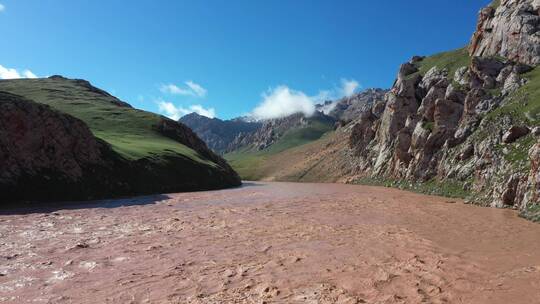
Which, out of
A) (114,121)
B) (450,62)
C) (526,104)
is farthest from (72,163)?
(450,62)

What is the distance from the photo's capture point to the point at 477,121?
5194 cm

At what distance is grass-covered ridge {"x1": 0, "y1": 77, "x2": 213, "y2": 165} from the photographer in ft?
227

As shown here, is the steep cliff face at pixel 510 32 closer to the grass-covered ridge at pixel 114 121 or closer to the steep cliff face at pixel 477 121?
the steep cliff face at pixel 477 121

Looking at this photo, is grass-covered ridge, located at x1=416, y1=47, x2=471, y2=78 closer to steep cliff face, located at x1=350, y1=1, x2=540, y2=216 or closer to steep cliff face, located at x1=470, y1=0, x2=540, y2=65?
steep cliff face, located at x1=350, y1=1, x2=540, y2=216

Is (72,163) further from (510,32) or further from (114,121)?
(510,32)

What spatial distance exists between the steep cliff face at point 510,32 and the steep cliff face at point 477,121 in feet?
0.52

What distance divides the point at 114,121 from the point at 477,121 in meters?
72.5

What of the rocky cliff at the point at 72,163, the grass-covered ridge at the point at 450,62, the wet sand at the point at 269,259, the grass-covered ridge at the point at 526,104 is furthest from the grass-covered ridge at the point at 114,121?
the grass-covered ridge at the point at 526,104

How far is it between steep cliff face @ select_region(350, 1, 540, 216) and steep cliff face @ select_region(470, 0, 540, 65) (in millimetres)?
159

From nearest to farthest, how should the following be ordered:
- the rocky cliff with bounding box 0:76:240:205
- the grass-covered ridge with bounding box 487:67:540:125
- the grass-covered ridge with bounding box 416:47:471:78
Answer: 1. the rocky cliff with bounding box 0:76:240:205
2. the grass-covered ridge with bounding box 487:67:540:125
3. the grass-covered ridge with bounding box 416:47:471:78

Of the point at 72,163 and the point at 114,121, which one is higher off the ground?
the point at 114,121

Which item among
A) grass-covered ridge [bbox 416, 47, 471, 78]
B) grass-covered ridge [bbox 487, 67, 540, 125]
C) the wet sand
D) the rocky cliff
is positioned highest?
grass-covered ridge [bbox 416, 47, 471, 78]

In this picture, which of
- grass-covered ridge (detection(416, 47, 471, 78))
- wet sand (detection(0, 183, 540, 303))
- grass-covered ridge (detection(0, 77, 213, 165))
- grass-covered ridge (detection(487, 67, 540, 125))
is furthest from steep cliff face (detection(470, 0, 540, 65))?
grass-covered ridge (detection(0, 77, 213, 165))

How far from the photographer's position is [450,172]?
4969 cm
